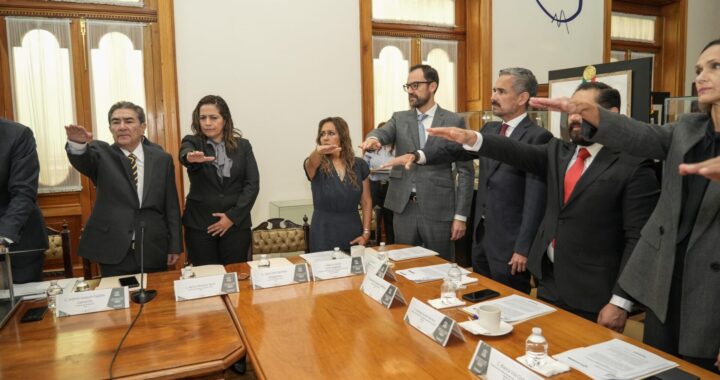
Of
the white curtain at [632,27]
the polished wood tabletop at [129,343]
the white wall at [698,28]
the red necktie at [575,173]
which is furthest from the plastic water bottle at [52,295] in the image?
the white wall at [698,28]

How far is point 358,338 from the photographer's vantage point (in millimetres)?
1494

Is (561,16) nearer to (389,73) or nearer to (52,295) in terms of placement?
(389,73)

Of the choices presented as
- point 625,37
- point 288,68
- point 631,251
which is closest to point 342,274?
point 631,251

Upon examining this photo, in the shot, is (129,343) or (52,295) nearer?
(129,343)

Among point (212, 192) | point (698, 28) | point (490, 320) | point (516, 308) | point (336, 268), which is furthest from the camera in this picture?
point (698, 28)

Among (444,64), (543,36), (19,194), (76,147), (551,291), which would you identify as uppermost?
(543,36)

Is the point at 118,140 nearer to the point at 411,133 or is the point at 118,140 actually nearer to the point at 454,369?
the point at 411,133

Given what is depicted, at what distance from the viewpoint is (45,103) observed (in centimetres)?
418

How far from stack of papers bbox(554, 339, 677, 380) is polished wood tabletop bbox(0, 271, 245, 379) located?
0.92m

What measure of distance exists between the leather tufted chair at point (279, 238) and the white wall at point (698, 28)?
21.7ft

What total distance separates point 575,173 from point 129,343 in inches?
67.2

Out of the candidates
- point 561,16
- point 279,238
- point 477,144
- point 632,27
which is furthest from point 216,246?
point 632,27

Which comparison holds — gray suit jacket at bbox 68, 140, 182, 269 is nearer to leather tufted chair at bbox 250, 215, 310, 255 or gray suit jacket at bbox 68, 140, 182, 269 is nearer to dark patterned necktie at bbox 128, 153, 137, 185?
dark patterned necktie at bbox 128, 153, 137, 185

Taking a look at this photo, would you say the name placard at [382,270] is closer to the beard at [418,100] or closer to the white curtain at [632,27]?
the beard at [418,100]
